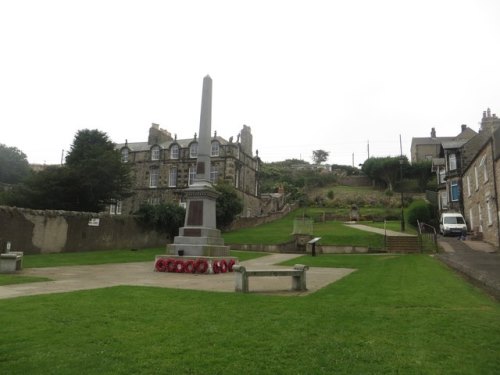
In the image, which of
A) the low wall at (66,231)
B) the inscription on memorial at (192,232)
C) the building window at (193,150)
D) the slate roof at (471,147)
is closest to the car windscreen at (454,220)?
the slate roof at (471,147)

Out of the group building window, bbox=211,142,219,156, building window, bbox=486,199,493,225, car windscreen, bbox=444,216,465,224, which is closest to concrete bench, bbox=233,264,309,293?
building window, bbox=486,199,493,225

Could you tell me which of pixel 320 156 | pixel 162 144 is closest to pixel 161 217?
pixel 162 144

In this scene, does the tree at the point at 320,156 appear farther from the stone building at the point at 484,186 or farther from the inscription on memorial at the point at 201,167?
the inscription on memorial at the point at 201,167

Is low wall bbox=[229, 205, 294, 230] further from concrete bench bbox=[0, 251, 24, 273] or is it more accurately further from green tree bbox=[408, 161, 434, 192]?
concrete bench bbox=[0, 251, 24, 273]

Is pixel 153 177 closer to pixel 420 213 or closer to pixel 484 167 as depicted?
pixel 420 213

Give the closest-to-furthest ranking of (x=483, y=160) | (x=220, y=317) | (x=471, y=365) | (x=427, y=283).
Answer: (x=471, y=365) → (x=220, y=317) → (x=427, y=283) → (x=483, y=160)

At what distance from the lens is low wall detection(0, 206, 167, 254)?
72.4 feet

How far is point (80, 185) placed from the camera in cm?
3341

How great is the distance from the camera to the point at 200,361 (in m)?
4.38

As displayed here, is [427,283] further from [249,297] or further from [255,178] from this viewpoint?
Result: [255,178]

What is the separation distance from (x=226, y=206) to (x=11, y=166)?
141ft

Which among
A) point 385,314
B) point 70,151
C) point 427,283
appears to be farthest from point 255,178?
point 385,314

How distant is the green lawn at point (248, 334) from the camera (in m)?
4.29

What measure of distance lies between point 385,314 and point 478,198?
2674 cm
